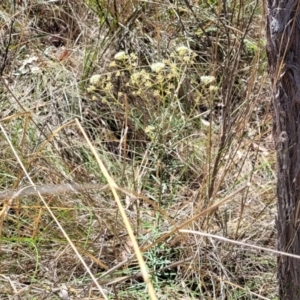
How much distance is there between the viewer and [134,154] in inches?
86.8

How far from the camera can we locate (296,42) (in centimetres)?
128

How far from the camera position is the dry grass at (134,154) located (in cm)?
172

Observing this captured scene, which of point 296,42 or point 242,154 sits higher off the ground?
point 296,42

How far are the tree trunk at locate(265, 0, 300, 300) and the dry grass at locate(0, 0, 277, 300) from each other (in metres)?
0.16

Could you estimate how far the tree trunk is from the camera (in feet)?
4.15

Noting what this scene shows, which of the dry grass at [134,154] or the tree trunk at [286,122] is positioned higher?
the tree trunk at [286,122]

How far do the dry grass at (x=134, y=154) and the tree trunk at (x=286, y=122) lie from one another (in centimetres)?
16

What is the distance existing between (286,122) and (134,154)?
0.91 meters

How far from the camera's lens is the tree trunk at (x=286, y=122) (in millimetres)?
1265

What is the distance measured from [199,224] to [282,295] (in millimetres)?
344

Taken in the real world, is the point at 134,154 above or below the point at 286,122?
below

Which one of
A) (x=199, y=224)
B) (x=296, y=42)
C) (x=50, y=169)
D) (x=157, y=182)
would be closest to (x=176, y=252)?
(x=199, y=224)

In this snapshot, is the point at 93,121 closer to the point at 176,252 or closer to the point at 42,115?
the point at 42,115

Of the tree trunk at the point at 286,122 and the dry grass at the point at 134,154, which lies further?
the dry grass at the point at 134,154
